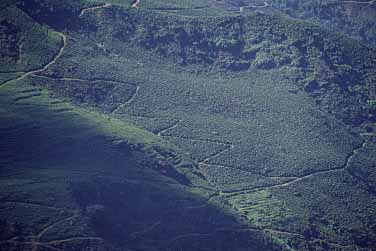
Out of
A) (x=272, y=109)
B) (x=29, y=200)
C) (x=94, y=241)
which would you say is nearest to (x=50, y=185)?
(x=29, y=200)

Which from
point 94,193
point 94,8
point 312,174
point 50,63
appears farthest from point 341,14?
point 94,193

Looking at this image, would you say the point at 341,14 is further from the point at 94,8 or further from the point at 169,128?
the point at 169,128

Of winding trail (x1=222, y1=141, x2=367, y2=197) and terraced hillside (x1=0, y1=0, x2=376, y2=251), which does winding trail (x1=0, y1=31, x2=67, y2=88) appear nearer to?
terraced hillside (x1=0, y1=0, x2=376, y2=251)

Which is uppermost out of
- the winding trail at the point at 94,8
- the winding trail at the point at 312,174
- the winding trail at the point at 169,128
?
the winding trail at the point at 94,8

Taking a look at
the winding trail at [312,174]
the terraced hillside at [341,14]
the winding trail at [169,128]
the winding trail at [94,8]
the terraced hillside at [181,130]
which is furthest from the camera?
the terraced hillside at [341,14]

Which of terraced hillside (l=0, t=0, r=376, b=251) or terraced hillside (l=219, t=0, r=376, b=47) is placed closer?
terraced hillside (l=0, t=0, r=376, b=251)

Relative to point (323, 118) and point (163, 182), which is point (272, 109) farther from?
point (163, 182)

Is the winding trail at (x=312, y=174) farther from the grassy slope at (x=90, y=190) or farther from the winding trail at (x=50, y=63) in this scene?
the winding trail at (x=50, y=63)

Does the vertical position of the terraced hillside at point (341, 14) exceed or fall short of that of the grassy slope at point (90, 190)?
it exceeds it

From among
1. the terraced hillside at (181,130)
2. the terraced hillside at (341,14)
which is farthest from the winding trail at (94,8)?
the terraced hillside at (341,14)

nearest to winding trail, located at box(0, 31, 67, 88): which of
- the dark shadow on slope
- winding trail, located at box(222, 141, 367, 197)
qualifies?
the dark shadow on slope
